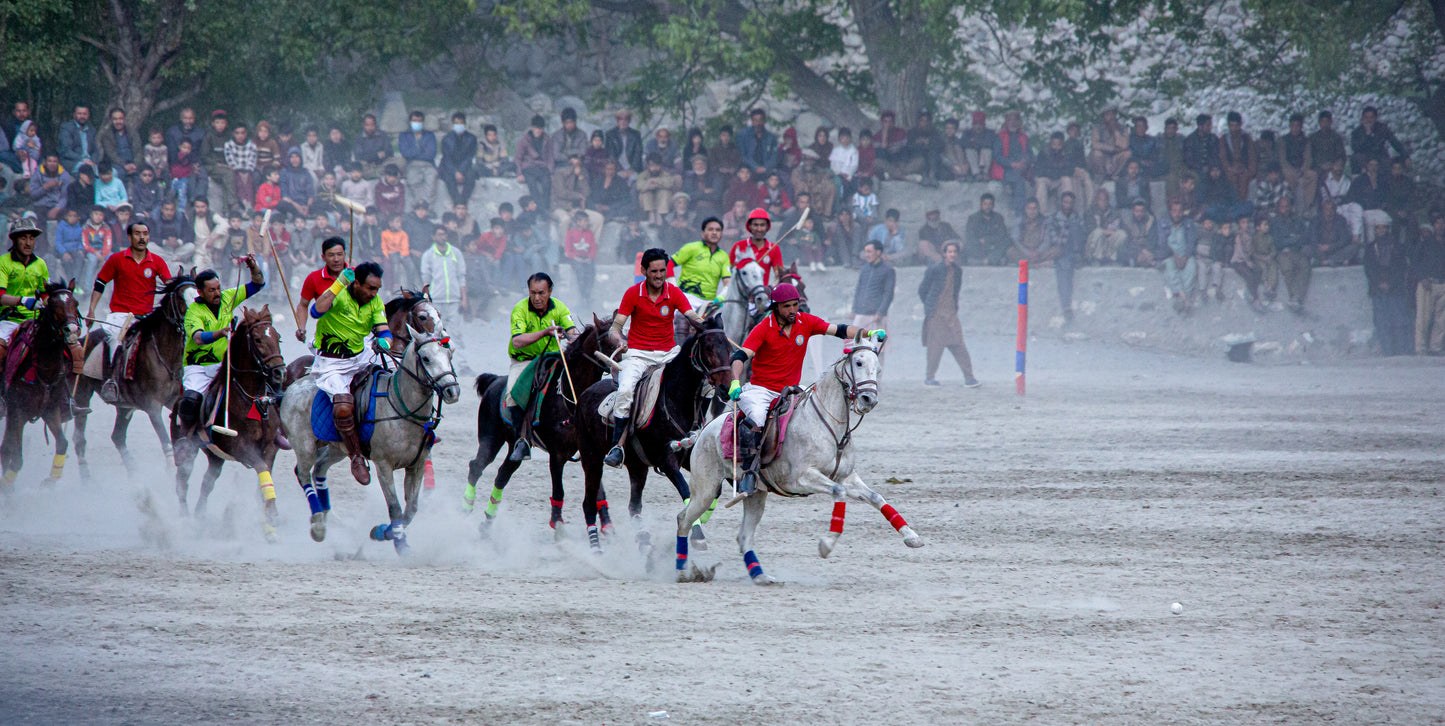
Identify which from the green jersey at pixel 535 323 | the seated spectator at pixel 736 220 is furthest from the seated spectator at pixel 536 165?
the green jersey at pixel 535 323

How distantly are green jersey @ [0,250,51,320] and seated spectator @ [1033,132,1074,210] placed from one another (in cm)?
1702

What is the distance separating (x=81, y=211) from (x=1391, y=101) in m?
23.7

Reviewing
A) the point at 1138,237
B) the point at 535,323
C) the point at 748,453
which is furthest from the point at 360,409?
the point at 1138,237

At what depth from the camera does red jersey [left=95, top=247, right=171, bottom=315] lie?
13.1 m

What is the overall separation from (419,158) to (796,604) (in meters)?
18.3

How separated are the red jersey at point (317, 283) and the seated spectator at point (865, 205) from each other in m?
15.0

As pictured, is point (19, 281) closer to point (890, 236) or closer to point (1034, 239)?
point (890, 236)

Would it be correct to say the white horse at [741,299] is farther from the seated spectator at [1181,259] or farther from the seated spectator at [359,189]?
the seated spectator at [1181,259]

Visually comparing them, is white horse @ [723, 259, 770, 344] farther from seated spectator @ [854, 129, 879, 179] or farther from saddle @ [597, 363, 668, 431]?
seated spectator @ [854, 129, 879, 179]

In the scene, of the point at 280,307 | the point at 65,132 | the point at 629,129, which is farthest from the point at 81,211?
the point at 629,129

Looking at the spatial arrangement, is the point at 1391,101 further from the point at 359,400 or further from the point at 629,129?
the point at 359,400

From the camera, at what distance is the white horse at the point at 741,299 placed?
1267cm

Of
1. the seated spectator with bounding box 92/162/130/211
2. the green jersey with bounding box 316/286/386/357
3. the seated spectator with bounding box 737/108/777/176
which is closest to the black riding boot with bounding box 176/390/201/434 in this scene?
the green jersey with bounding box 316/286/386/357

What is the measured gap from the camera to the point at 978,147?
25.5 metres
